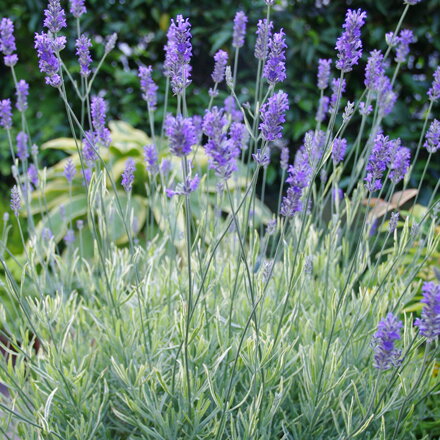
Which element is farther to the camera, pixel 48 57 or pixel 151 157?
pixel 151 157

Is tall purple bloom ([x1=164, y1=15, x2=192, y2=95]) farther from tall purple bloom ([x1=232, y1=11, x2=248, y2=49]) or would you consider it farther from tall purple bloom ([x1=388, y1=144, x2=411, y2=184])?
tall purple bloom ([x1=232, y1=11, x2=248, y2=49])

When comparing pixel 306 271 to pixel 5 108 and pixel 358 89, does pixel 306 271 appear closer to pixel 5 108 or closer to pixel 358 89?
pixel 5 108

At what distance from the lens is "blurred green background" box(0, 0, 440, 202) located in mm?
3748

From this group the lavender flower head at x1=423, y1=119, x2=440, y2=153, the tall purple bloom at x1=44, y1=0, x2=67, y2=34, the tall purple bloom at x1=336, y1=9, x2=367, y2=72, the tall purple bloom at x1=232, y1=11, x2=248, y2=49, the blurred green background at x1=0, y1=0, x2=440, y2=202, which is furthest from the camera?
the blurred green background at x1=0, y1=0, x2=440, y2=202

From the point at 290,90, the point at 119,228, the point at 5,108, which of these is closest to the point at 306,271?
the point at 5,108

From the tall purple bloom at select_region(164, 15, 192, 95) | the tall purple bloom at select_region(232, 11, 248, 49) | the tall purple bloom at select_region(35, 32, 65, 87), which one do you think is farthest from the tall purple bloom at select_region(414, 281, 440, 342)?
the tall purple bloom at select_region(232, 11, 248, 49)

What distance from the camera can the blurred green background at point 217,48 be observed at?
12.3ft

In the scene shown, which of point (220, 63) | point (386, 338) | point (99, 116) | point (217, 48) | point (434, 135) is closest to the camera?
point (386, 338)

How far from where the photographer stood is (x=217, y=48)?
3.88 meters

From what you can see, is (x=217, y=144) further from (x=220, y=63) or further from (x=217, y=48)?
(x=217, y=48)

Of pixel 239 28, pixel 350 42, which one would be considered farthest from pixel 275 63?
pixel 239 28

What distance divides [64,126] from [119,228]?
56.5 inches

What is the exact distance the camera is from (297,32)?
3.77 meters

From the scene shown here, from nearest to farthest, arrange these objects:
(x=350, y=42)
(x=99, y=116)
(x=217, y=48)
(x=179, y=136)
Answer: (x=179, y=136), (x=350, y=42), (x=99, y=116), (x=217, y=48)
